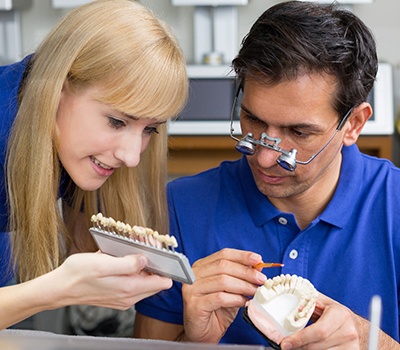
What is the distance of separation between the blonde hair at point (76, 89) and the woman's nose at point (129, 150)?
0.22 ft

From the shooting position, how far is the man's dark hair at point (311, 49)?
1.49 metres

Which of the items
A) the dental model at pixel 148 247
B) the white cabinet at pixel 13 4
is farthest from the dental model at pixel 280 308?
the white cabinet at pixel 13 4

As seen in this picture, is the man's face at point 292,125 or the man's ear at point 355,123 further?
the man's ear at point 355,123

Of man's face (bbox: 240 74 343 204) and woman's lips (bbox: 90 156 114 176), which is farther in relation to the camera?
woman's lips (bbox: 90 156 114 176)

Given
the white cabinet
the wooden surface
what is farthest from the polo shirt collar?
the white cabinet

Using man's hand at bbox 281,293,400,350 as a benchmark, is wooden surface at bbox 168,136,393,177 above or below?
below

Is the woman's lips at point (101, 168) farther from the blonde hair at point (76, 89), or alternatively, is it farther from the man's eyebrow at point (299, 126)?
the man's eyebrow at point (299, 126)

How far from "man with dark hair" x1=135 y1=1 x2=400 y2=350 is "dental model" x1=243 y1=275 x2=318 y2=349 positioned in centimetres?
7

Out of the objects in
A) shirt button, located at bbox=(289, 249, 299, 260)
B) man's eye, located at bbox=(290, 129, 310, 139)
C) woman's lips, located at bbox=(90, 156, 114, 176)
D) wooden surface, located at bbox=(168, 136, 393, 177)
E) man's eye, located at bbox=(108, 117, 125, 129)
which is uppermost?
man's eye, located at bbox=(108, 117, 125, 129)

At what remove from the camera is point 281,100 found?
148 centimetres

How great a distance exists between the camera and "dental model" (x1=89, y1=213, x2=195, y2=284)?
1.17 m

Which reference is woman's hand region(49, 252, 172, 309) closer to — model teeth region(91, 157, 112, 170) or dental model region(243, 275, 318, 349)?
dental model region(243, 275, 318, 349)

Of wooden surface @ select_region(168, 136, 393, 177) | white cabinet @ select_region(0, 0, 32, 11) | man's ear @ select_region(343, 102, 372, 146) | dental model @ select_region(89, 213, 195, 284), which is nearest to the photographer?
dental model @ select_region(89, 213, 195, 284)

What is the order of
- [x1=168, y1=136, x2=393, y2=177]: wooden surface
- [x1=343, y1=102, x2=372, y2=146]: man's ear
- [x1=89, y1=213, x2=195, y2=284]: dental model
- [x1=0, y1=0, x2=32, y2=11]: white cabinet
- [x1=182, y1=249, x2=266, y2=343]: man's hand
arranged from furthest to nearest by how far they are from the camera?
[x1=0, y1=0, x2=32, y2=11]: white cabinet < [x1=168, y1=136, x2=393, y2=177]: wooden surface < [x1=343, y1=102, x2=372, y2=146]: man's ear < [x1=182, y1=249, x2=266, y2=343]: man's hand < [x1=89, y1=213, x2=195, y2=284]: dental model
